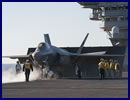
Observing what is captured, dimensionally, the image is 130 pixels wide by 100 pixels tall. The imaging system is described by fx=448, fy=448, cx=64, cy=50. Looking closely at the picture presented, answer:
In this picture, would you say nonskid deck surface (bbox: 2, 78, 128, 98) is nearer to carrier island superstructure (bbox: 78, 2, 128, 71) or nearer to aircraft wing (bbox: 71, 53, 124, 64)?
aircraft wing (bbox: 71, 53, 124, 64)

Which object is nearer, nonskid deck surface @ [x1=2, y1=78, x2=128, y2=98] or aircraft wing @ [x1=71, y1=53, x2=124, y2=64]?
nonskid deck surface @ [x1=2, y1=78, x2=128, y2=98]

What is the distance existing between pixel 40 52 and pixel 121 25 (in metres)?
48.6

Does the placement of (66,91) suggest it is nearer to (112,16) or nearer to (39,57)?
(39,57)

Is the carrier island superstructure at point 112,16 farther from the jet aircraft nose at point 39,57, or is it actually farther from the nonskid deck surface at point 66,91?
the nonskid deck surface at point 66,91

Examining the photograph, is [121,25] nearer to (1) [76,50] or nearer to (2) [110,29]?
(2) [110,29]

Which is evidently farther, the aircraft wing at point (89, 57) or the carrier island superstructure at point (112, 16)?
the carrier island superstructure at point (112, 16)

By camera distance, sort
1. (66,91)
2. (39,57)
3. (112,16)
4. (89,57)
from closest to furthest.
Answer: (66,91) < (39,57) < (89,57) < (112,16)

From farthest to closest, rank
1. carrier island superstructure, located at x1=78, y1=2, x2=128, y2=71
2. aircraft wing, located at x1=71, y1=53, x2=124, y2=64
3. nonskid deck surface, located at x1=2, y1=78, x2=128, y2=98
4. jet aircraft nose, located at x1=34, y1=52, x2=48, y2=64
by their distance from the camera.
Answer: carrier island superstructure, located at x1=78, y1=2, x2=128, y2=71, aircraft wing, located at x1=71, y1=53, x2=124, y2=64, jet aircraft nose, located at x1=34, y1=52, x2=48, y2=64, nonskid deck surface, located at x1=2, y1=78, x2=128, y2=98

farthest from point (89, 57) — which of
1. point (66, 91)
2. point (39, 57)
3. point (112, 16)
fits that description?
point (112, 16)

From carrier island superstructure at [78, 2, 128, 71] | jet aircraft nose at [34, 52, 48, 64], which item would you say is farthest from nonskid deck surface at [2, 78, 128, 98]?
carrier island superstructure at [78, 2, 128, 71]

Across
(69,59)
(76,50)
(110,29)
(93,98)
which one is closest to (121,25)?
(110,29)

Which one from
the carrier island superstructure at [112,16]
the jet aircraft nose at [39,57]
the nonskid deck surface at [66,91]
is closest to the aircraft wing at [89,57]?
the jet aircraft nose at [39,57]

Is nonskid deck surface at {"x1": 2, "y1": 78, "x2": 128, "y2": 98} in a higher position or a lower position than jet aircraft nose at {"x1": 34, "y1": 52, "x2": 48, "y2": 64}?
lower

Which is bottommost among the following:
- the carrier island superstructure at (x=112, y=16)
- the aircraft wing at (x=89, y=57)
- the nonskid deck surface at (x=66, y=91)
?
the nonskid deck surface at (x=66, y=91)
